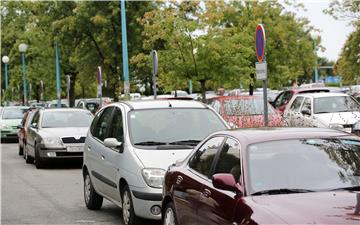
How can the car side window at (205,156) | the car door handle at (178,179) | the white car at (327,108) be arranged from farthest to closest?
the white car at (327,108)
the car door handle at (178,179)
the car side window at (205,156)

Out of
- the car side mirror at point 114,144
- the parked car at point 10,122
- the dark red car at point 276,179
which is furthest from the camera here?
the parked car at point 10,122

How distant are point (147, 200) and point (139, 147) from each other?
90 centimetres

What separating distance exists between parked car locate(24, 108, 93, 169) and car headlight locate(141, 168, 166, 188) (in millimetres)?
8779

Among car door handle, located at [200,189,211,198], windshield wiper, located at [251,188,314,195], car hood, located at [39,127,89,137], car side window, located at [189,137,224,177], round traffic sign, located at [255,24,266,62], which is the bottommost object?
car hood, located at [39,127,89,137]

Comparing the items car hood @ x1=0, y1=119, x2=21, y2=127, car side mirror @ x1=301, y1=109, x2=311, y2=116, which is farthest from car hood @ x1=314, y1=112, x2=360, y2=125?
car hood @ x1=0, y1=119, x2=21, y2=127

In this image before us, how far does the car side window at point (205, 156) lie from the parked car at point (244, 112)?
24.5 ft

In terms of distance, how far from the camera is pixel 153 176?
7.92 meters

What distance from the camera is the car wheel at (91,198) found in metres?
10.2

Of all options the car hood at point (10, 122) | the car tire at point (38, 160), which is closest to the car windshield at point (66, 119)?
the car tire at point (38, 160)

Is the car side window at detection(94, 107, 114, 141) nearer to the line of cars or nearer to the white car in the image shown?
the line of cars

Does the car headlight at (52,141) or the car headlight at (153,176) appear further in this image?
the car headlight at (52,141)

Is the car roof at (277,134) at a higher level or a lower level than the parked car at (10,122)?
higher

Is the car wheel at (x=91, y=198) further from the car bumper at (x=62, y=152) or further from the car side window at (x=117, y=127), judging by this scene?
the car bumper at (x=62, y=152)

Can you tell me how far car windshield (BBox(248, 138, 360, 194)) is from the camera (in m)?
5.30
